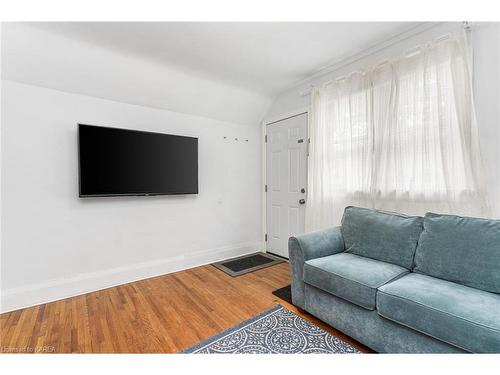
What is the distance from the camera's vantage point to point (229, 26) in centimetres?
202

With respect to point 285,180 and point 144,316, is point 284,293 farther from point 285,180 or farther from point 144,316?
point 285,180

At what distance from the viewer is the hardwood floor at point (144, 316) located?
1696 mm

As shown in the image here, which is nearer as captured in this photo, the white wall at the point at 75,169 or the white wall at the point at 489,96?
the white wall at the point at 489,96

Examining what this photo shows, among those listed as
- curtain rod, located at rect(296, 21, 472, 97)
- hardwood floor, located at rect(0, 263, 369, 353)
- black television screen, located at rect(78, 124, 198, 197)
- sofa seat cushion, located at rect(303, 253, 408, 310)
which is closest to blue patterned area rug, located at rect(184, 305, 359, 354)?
hardwood floor, located at rect(0, 263, 369, 353)

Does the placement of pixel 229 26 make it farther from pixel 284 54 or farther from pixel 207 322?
pixel 207 322

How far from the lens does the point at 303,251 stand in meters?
2.05

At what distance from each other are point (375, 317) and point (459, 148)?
1.48 m

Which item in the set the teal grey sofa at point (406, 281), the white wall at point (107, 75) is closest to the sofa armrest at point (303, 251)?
the teal grey sofa at point (406, 281)

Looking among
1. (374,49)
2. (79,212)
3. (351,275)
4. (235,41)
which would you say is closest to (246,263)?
(351,275)

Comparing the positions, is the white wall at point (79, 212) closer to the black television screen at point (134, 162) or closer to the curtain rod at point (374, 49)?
the black television screen at point (134, 162)

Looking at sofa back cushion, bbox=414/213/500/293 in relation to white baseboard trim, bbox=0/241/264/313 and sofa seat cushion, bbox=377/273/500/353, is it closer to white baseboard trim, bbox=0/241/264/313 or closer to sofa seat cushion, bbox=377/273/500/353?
sofa seat cushion, bbox=377/273/500/353

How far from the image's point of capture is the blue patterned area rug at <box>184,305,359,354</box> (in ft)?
5.29

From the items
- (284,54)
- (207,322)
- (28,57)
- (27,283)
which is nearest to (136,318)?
(207,322)

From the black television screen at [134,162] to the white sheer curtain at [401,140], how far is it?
167 cm
